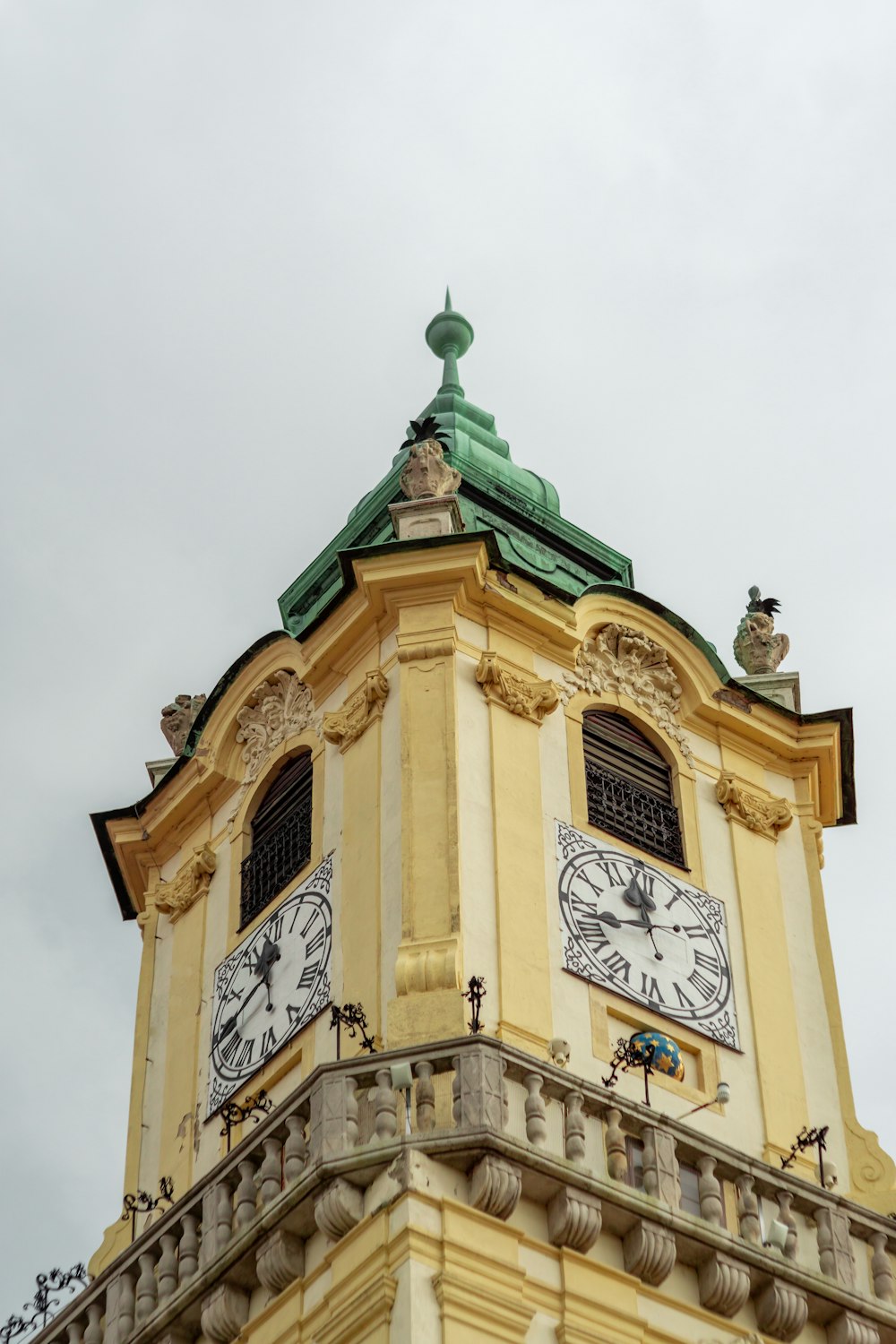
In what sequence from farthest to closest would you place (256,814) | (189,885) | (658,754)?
(189,885) < (256,814) < (658,754)

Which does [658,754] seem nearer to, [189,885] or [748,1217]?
[189,885]

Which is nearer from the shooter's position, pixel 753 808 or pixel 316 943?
pixel 316 943

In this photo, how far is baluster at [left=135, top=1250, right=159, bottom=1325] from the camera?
2061 cm

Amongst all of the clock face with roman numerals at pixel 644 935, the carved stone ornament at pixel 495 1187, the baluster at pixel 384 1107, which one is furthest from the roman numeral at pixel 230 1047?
the carved stone ornament at pixel 495 1187

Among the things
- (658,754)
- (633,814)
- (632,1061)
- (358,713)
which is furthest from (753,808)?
(632,1061)

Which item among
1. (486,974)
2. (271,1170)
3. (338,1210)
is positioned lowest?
(338,1210)

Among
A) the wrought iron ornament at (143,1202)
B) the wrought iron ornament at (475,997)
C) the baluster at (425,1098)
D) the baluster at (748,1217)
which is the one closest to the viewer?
Answer: the baluster at (425,1098)

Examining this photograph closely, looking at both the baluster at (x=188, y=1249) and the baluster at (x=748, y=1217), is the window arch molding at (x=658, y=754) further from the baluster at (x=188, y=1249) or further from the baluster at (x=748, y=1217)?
the baluster at (x=188, y=1249)

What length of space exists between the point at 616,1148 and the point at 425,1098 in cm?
130

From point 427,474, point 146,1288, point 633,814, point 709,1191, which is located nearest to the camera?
point 709,1191

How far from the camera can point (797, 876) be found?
25531mm

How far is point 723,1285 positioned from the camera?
65.8ft

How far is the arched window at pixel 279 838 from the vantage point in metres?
24.8

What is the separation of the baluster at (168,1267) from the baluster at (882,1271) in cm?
463
